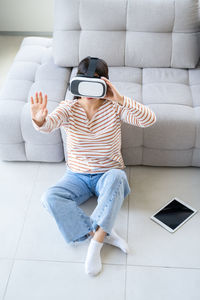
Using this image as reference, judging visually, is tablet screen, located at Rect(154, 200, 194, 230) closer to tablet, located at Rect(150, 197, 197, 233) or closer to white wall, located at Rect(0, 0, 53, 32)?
tablet, located at Rect(150, 197, 197, 233)

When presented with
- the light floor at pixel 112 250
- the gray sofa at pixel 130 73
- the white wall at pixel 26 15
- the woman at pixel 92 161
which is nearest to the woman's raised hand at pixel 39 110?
the woman at pixel 92 161

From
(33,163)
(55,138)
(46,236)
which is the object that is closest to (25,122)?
(55,138)

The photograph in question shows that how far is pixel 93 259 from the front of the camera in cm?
169

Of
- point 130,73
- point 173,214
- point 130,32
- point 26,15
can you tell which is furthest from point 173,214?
point 26,15

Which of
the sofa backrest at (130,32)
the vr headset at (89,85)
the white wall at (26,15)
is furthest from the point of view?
the white wall at (26,15)

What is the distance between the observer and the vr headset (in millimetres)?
1594

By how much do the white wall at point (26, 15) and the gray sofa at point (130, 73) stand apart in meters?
0.99

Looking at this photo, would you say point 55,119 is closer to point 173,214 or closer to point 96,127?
point 96,127

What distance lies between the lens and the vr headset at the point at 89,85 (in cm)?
159

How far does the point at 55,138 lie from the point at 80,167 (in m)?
0.28

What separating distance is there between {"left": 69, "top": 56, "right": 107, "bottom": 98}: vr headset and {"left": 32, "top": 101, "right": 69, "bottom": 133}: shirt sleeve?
17 cm

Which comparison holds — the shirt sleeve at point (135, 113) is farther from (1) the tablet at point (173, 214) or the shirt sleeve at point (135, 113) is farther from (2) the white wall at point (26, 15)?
(2) the white wall at point (26, 15)

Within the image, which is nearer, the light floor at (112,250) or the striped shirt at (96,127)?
the light floor at (112,250)

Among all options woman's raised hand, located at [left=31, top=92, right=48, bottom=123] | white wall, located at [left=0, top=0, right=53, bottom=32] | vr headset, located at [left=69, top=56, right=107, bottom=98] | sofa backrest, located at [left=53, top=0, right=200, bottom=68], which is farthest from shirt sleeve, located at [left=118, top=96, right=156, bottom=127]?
white wall, located at [left=0, top=0, right=53, bottom=32]
